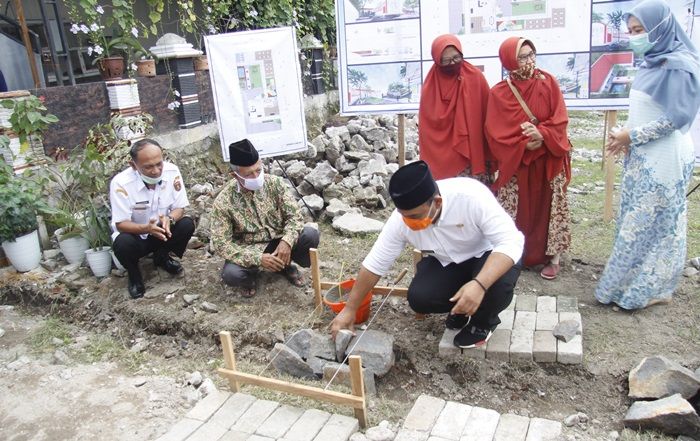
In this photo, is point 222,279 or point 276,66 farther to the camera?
point 276,66

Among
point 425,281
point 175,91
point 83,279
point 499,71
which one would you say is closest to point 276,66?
point 175,91

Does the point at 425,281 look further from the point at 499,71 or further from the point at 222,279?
the point at 499,71

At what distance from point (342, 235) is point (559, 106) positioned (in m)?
2.31

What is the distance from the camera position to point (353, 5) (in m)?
5.19

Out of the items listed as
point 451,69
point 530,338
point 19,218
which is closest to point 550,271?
point 530,338

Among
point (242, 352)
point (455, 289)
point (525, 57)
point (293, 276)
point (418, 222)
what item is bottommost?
point (242, 352)

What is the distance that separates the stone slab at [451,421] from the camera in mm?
2574

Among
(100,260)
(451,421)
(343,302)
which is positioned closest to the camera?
(451,421)

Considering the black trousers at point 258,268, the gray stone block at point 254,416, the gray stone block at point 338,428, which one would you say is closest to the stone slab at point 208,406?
the gray stone block at point 254,416

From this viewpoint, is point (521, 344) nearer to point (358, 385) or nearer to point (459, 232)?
point (459, 232)

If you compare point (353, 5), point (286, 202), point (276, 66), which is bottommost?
point (286, 202)

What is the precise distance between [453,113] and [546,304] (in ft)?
5.06

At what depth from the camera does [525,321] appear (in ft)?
11.7

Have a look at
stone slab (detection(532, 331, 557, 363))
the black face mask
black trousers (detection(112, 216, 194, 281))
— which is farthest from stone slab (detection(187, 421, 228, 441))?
the black face mask
